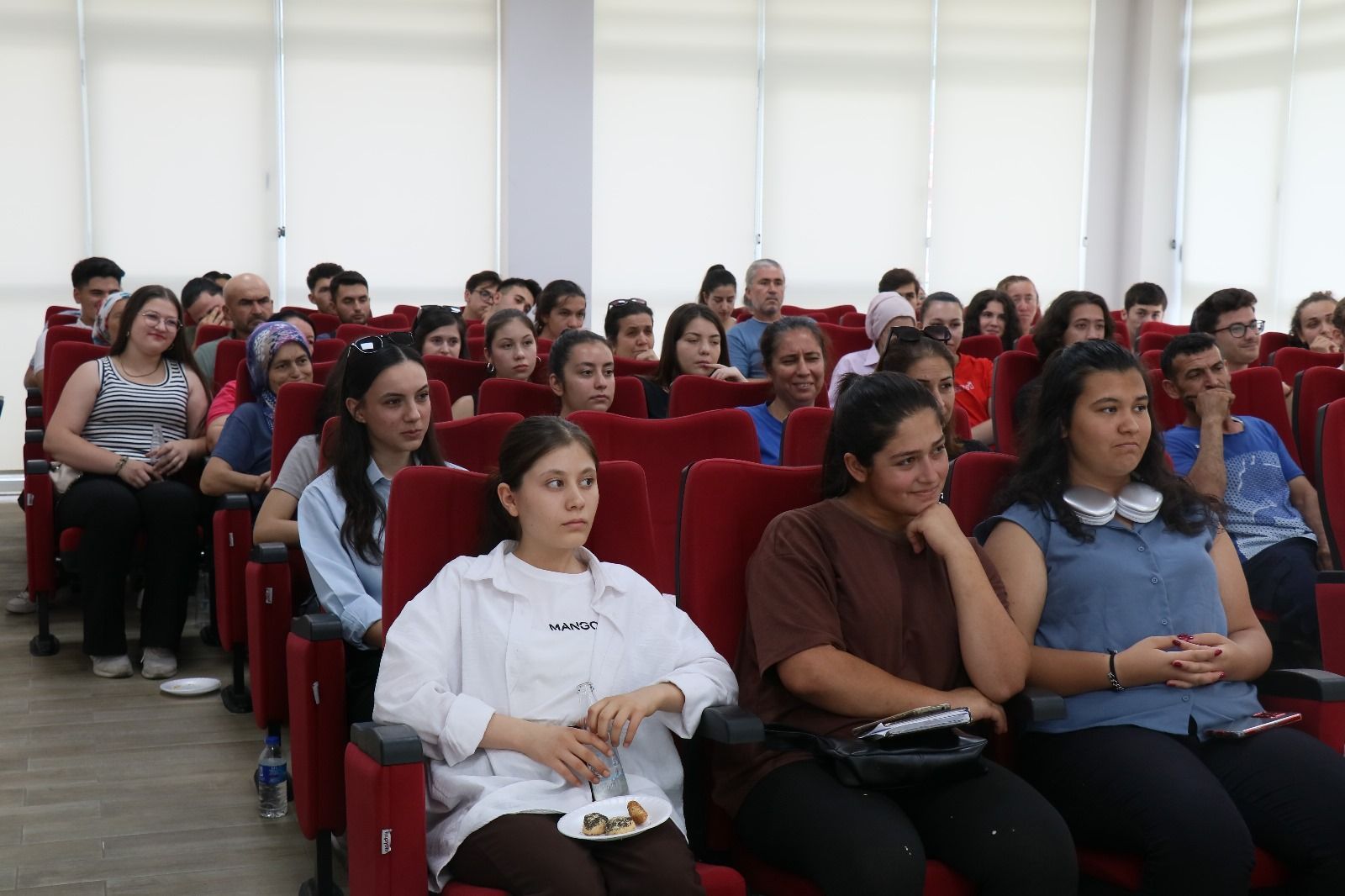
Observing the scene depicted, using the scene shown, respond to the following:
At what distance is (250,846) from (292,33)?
6664 millimetres

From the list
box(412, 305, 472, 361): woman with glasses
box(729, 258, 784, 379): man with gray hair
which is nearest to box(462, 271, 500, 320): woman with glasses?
box(729, 258, 784, 379): man with gray hair

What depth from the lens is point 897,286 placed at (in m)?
7.17

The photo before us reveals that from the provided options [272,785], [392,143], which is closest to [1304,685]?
[272,785]

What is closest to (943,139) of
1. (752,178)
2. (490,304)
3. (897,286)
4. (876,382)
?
(752,178)

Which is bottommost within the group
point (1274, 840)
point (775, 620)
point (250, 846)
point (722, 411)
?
point (250, 846)

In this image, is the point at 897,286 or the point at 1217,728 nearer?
the point at 1217,728

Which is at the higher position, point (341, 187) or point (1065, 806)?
point (341, 187)

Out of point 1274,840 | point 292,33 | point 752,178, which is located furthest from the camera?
point 752,178

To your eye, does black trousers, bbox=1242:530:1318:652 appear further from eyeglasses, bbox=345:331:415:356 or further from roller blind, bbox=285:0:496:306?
roller blind, bbox=285:0:496:306

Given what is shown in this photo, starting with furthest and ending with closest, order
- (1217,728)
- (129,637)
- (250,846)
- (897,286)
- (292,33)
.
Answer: (292,33) → (897,286) → (129,637) → (250,846) → (1217,728)

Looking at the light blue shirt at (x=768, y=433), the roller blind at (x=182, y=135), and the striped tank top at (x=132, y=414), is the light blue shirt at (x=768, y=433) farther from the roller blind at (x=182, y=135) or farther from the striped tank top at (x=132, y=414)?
the roller blind at (x=182, y=135)

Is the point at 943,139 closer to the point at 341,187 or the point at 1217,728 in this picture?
the point at 341,187

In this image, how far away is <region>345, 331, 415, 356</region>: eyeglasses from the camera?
288 cm

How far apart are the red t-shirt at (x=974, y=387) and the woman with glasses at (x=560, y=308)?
170 cm
